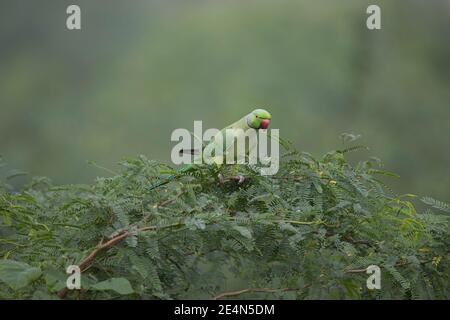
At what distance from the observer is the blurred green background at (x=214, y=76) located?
9758mm

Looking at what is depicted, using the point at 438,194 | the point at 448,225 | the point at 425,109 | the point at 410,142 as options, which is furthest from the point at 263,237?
the point at 425,109

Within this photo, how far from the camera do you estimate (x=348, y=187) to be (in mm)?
2486

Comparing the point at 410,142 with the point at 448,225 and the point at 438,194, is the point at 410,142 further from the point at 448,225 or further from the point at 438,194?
the point at 448,225

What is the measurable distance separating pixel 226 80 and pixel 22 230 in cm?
816

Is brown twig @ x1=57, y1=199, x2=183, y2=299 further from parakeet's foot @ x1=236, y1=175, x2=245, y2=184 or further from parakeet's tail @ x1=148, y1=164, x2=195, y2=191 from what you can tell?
parakeet's foot @ x1=236, y1=175, x2=245, y2=184

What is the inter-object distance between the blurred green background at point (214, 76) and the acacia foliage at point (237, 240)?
676 cm

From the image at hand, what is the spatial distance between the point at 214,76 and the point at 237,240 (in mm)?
8792

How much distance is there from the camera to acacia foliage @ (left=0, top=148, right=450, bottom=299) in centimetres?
207

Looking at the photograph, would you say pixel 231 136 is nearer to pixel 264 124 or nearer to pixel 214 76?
pixel 264 124

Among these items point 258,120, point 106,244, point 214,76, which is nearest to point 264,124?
point 258,120

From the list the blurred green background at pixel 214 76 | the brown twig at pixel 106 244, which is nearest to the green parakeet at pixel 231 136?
→ the brown twig at pixel 106 244

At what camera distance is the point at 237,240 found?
2.18 m

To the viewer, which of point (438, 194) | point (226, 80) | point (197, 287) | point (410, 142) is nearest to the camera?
point (197, 287)

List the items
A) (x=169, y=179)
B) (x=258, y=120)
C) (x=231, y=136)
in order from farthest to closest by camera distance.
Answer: (x=258, y=120), (x=231, y=136), (x=169, y=179)
